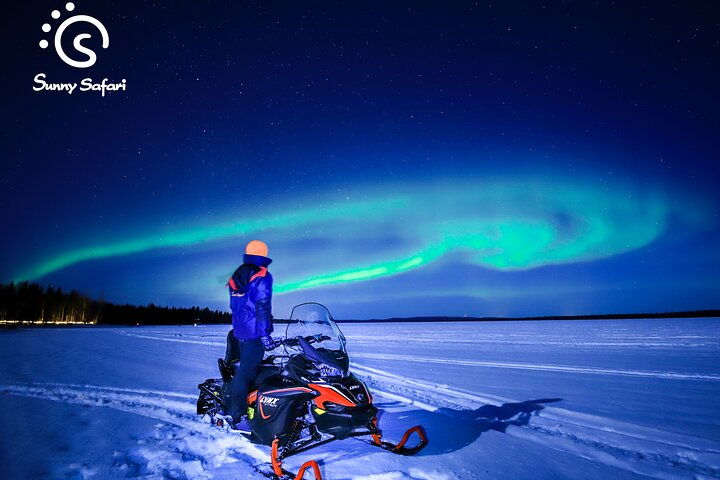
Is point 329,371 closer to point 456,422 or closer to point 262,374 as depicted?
point 262,374

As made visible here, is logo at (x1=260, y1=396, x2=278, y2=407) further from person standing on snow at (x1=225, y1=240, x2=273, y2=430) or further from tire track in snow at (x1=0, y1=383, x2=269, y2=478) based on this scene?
tire track in snow at (x1=0, y1=383, x2=269, y2=478)

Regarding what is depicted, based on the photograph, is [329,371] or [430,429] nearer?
[329,371]

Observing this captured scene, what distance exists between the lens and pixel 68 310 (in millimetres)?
97562

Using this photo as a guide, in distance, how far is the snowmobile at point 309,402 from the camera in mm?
3648

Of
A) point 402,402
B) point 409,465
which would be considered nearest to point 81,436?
point 409,465

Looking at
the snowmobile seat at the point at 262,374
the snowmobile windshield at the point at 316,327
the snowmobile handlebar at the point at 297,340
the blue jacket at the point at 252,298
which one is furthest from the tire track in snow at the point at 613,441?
the blue jacket at the point at 252,298

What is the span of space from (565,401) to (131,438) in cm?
659

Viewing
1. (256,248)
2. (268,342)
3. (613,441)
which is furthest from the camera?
(613,441)

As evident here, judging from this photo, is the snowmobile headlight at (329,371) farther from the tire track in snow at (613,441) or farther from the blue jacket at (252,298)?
the tire track in snow at (613,441)

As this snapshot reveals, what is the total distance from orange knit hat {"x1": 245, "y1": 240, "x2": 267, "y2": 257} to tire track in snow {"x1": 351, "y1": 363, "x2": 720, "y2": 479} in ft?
12.1

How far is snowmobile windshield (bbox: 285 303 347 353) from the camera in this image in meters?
4.34

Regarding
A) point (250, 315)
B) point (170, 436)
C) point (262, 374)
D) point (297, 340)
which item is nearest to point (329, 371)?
point (297, 340)

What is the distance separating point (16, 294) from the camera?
86.7 m

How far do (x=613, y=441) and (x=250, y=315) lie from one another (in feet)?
14.7
